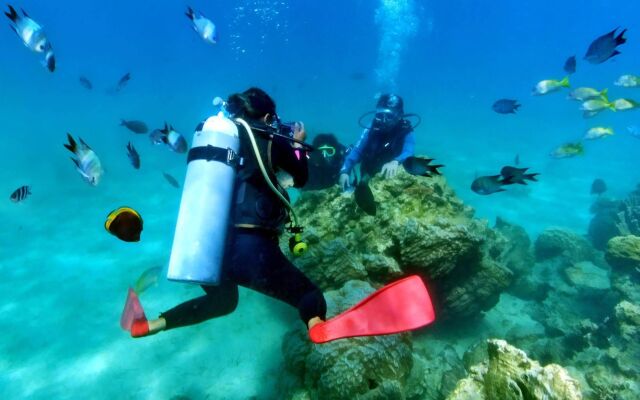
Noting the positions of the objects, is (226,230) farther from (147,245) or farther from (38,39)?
(147,245)

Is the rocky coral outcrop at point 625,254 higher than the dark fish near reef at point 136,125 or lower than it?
lower

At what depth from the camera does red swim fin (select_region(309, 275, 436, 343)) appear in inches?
106

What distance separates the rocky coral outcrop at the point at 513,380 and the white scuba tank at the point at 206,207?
6.65 feet

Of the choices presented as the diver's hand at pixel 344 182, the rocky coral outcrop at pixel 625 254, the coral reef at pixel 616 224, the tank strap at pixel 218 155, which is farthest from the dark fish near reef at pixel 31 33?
the coral reef at pixel 616 224

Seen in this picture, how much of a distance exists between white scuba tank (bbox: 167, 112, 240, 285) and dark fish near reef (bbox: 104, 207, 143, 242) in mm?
782

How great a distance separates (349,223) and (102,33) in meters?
159

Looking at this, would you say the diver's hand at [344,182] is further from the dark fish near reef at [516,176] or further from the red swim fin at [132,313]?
the red swim fin at [132,313]

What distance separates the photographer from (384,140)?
6.85 metres

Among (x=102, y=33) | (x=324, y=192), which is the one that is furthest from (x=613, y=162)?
(x=102, y=33)

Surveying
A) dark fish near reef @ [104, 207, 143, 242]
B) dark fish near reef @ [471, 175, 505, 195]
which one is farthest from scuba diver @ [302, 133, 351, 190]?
dark fish near reef @ [104, 207, 143, 242]

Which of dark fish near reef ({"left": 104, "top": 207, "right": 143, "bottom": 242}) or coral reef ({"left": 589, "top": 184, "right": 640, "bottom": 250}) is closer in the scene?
dark fish near reef ({"left": 104, "top": 207, "right": 143, "bottom": 242})

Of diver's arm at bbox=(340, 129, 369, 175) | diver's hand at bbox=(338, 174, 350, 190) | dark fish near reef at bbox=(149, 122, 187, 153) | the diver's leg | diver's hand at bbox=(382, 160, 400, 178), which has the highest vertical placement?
diver's arm at bbox=(340, 129, 369, 175)

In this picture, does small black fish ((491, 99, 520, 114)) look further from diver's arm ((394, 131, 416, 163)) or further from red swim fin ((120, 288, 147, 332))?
red swim fin ((120, 288, 147, 332))

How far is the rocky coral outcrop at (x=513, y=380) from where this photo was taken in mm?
1708
